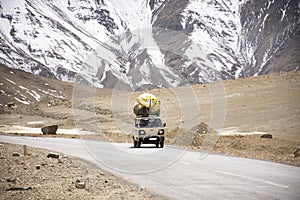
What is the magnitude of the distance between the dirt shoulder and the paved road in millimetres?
668

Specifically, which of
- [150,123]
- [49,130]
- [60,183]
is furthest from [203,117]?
[60,183]

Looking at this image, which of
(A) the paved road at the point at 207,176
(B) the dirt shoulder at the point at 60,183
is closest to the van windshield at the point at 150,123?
(A) the paved road at the point at 207,176

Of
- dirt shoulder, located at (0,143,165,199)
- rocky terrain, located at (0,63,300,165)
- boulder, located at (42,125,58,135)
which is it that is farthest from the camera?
boulder, located at (42,125,58,135)

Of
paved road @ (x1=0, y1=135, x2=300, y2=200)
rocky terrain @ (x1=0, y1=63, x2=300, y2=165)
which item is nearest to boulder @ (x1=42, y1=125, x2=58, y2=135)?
rocky terrain @ (x1=0, y1=63, x2=300, y2=165)

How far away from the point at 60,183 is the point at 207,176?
4469 mm

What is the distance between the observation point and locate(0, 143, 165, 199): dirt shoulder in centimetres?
1098

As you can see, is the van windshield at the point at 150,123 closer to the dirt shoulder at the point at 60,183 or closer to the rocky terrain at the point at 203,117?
the rocky terrain at the point at 203,117

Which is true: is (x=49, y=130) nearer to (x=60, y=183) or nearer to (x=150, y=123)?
(x=150, y=123)

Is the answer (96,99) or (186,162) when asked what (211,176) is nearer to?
(186,162)

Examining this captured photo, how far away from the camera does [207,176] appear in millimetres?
14086

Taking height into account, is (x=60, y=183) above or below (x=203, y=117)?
below

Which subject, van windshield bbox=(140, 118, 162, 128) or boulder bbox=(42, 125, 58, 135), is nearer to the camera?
van windshield bbox=(140, 118, 162, 128)

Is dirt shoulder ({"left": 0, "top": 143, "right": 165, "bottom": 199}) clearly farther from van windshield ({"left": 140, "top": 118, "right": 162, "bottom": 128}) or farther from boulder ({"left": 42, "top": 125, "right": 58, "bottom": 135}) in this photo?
boulder ({"left": 42, "top": 125, "right": 58, "bottom": 135})

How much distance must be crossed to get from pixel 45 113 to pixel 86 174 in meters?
59.0
